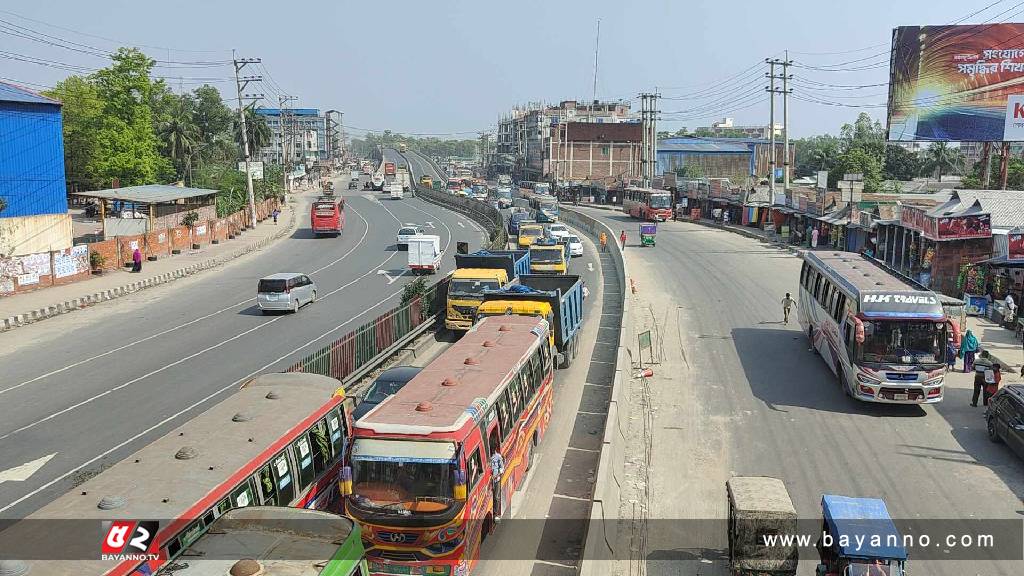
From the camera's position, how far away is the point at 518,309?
2280 cm

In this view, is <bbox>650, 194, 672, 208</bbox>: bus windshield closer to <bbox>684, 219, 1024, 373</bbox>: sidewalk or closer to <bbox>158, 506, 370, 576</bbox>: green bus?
<bbox>684, 219, 1024, 373</bbox>: sidewalk

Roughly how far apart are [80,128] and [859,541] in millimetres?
84769

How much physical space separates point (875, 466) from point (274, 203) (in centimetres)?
7753

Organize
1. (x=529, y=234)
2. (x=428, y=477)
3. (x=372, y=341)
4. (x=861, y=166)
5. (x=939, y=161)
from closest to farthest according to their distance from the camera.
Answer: (x=428, y=477) < (x=372, y=341) < (x=529, y=234) < (x=861, y=166) < (x=939, y=161)

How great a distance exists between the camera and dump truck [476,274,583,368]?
75.4 feet

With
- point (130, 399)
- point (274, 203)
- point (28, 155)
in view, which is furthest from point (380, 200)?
point (130, 399)

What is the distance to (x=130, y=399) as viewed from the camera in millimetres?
22047

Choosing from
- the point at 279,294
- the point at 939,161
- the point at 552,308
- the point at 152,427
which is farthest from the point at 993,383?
the point at 939,161

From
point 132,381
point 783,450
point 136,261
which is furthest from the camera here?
point 136,261

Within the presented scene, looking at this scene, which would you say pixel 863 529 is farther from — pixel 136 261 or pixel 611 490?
pixel 136 261

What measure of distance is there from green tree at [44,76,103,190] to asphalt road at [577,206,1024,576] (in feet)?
224

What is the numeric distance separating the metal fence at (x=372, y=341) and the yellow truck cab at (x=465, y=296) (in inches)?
41.9

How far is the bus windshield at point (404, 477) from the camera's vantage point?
36.6 ft

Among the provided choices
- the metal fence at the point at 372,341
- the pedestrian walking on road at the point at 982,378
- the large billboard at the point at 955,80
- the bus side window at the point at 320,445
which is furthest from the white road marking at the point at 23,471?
the large billboard at the point at 955,80
